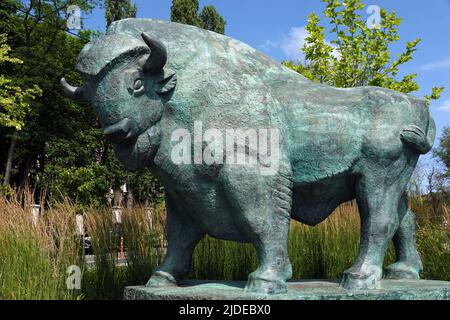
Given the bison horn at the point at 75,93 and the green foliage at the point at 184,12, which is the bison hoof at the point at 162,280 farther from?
the green foliage at the point at 184,12

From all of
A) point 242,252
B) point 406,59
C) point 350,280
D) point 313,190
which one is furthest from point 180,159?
point 406,59

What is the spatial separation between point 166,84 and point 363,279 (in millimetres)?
1844

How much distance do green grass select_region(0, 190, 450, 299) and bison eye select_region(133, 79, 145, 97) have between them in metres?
1.93

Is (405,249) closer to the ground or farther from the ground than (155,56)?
closer to the ground

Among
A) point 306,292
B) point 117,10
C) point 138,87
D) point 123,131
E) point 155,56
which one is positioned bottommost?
point 306,292

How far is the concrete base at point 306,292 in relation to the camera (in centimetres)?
321

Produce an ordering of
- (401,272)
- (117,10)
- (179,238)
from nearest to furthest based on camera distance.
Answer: (179,238)
(401,272)
(117,10)

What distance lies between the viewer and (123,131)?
330 cm

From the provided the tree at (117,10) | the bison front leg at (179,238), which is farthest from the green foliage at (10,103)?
the bison front leg at (179,238)

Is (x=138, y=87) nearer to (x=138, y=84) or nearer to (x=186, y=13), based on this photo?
(x=138, y=84)

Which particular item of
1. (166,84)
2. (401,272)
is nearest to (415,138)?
(401,272)

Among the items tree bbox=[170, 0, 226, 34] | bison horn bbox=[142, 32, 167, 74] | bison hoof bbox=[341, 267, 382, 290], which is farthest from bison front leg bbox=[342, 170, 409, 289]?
tree bbox=[170, 0, 226, 34]

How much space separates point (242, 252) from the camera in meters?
5.79
